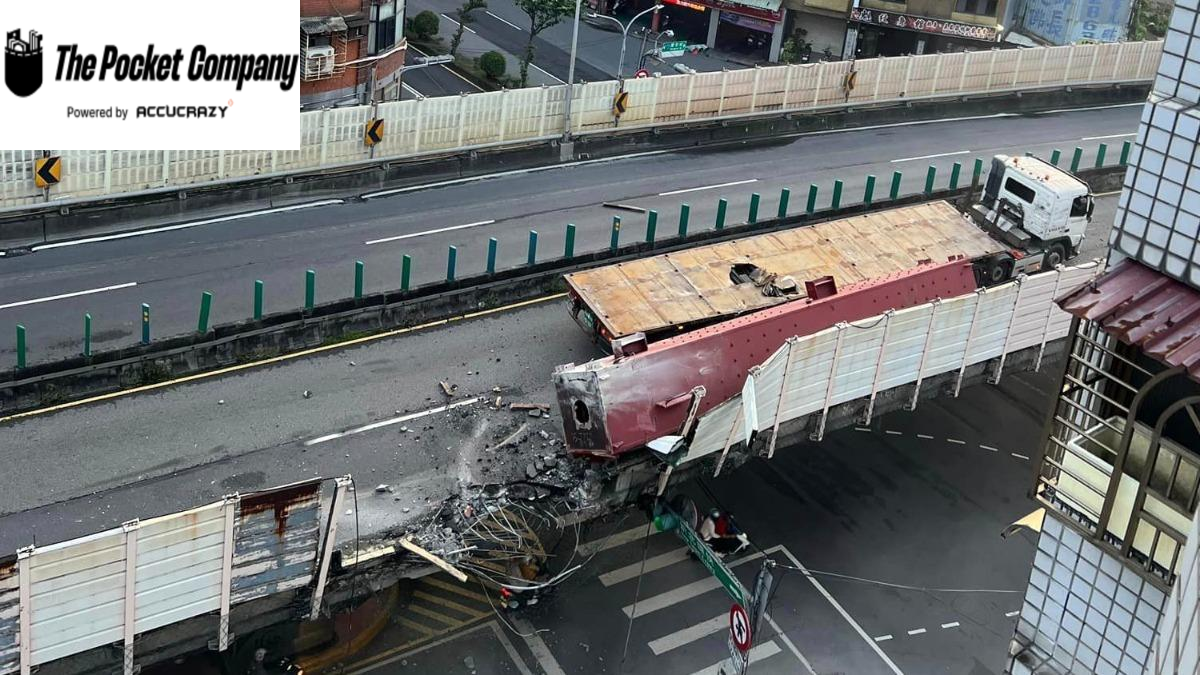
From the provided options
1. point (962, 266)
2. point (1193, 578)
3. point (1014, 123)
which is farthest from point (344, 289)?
point (1014, 123)

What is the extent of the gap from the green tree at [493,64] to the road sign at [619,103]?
22304 millimetres

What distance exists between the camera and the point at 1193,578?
10.3 m

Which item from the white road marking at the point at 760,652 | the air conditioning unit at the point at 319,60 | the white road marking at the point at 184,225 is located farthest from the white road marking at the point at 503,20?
the white road marking at the point at 760,652

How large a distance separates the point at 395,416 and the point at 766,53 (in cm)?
5498

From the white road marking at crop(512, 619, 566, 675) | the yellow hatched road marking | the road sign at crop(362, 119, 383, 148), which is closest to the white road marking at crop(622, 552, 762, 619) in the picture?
the white road marking at crop(512, 619, 566, 675)

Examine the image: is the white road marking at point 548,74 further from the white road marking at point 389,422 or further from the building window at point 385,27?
the white road marking at point 389,422

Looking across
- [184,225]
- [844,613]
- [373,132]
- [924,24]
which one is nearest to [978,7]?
[924,24]

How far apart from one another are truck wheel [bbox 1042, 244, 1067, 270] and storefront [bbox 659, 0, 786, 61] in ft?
135

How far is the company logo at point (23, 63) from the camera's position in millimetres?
39531

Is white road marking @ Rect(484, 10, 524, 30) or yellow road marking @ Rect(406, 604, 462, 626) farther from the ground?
white road marking @ Rect(484, 10, 524, 30)

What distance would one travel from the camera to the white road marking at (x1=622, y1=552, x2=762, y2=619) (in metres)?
27.8

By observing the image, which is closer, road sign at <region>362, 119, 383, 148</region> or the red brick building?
road sign at <region>362, 119, 383, 148</region>

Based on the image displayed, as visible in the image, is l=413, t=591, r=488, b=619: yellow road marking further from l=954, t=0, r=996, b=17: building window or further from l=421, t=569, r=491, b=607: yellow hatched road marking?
l=954, t=0, r=996, b=17: building window

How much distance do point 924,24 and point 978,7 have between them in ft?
9.68
